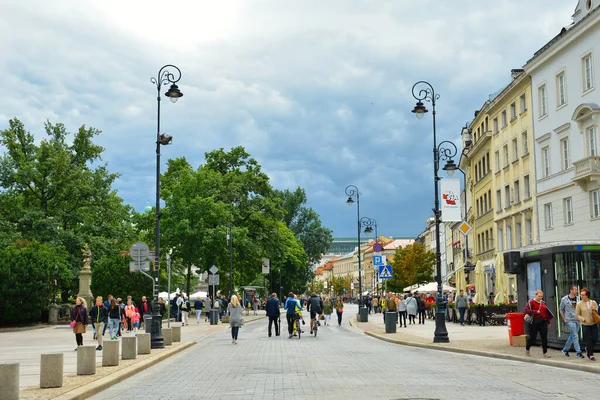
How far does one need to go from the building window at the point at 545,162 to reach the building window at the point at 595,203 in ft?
21.7

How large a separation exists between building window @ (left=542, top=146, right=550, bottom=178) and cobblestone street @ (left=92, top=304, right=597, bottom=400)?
89.6 ft

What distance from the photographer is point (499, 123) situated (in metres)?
58.2

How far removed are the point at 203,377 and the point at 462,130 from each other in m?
63.0

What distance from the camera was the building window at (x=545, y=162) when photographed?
153 feet

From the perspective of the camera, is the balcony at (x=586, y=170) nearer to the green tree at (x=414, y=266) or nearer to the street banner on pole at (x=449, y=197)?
the street banner on pole at (x=449, y=197)

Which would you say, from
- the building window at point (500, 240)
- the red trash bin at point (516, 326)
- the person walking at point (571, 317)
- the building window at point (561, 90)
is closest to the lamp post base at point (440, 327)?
the red trash bin at point (516, 326)

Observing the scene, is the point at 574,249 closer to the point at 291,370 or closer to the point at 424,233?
the point at 291,370

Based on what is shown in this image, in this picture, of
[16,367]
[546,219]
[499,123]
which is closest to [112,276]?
[546,219]

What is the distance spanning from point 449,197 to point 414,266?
69022mm

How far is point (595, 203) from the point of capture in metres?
39.9

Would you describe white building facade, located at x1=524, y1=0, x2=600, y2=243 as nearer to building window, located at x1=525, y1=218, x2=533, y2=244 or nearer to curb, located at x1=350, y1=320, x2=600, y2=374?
building window, located at x1=525, y1=218, x2=533, y2=244

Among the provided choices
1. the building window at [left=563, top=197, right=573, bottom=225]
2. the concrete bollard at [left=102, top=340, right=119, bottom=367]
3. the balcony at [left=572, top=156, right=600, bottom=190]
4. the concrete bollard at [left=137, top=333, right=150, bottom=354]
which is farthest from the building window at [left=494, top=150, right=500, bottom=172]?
the concrete bollard at [left=102, top=340, right=119, bottom=367]

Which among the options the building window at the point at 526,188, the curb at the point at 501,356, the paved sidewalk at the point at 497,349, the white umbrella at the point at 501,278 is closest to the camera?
the curb at the point at 501,356

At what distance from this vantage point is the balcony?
1524 inches
